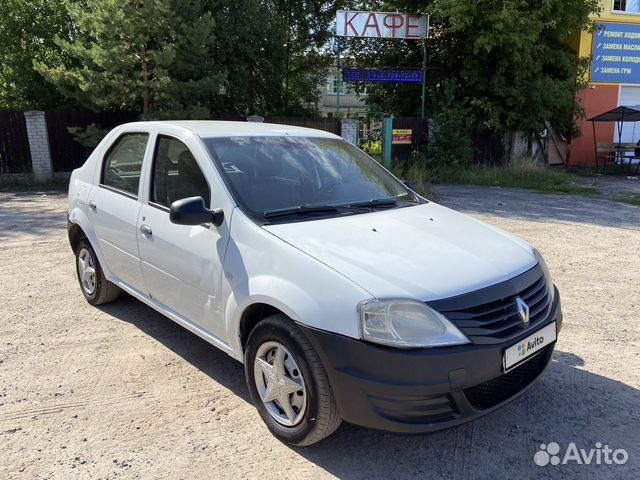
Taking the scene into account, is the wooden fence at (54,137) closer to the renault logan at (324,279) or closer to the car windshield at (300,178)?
the renault logan at (324,279)

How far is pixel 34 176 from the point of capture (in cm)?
1428

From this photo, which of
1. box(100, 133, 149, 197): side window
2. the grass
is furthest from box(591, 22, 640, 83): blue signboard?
box(100, 133, 149, 197): side window

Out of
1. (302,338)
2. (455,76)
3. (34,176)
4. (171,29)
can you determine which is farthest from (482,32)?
(302,338)

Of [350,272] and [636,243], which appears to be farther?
[636,243]

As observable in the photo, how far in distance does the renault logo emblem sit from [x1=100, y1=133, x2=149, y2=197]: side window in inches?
110

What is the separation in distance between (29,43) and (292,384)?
17257mm

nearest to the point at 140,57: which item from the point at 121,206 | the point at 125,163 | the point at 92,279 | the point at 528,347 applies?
the point at 92,279

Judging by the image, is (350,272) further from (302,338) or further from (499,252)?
(499,252)

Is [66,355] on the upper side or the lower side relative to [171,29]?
lower

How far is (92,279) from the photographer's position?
477 centimetres

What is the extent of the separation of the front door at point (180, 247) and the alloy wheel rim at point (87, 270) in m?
1.21

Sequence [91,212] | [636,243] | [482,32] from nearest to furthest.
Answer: [91,212]
[636,243]
[482,32]

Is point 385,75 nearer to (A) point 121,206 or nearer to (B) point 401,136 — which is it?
(B) point 401,136

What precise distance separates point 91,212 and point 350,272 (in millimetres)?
2926
